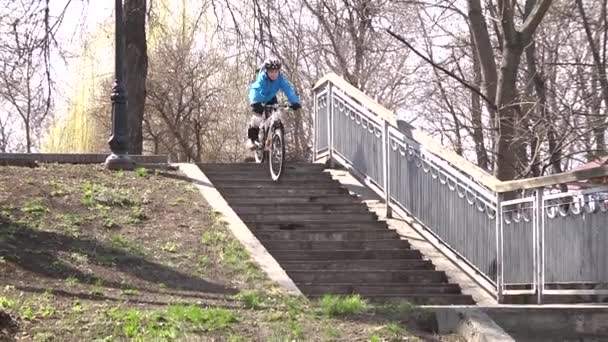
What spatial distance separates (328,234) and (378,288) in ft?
5.96

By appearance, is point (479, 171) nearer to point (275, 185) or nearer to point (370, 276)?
point (370, 276)

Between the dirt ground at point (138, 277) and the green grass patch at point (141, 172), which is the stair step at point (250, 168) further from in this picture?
the dirt ground at point (138, 277)

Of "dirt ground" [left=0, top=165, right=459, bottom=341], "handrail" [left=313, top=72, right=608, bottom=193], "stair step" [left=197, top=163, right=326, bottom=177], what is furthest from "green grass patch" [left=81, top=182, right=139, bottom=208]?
"handrail" [left=313, top=72, right=608, bottom=193]

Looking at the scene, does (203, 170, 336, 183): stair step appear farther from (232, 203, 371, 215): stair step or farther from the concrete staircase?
(232, 203, 371, 215): stair step

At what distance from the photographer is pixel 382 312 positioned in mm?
6953

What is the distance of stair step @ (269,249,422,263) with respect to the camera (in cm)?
1034

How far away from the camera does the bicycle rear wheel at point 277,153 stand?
1294 cm

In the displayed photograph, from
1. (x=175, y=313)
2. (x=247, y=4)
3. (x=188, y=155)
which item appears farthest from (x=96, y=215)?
(x=188, y=155)

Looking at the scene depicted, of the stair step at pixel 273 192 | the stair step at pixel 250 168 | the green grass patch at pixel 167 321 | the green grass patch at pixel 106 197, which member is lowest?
the green grass patch at pixel 167 321

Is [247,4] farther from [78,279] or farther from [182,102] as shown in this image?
[182,102]

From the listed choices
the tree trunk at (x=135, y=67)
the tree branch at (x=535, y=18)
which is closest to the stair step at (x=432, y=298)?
the tree branch at (x=535, y=18)

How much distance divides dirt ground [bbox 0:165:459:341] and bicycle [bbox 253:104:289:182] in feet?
4.72

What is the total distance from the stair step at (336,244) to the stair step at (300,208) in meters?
1.14

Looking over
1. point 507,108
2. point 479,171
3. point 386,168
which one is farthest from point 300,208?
point 507,108
